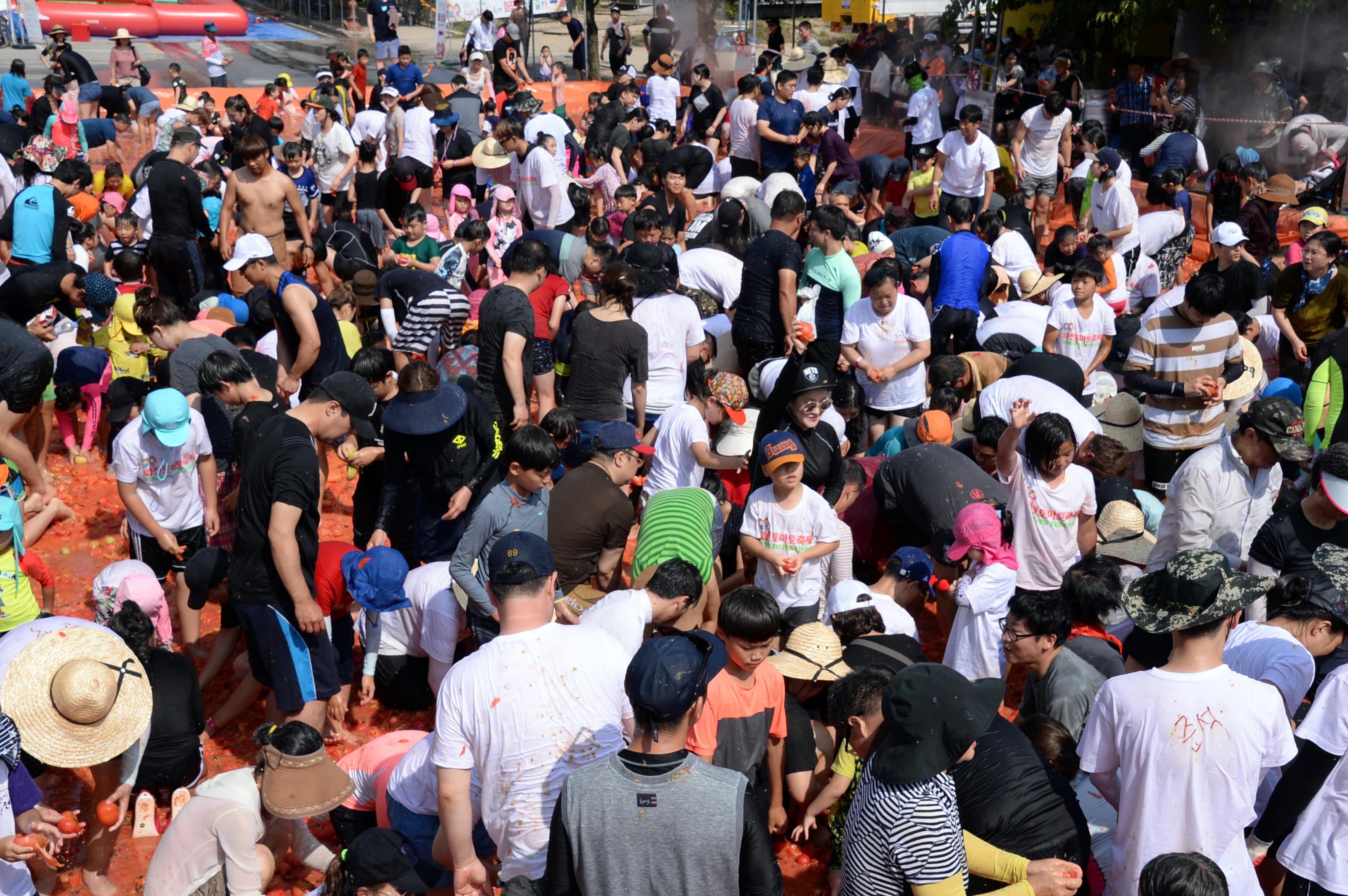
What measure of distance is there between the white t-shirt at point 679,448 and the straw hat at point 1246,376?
308 cm

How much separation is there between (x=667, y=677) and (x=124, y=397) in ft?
19.2

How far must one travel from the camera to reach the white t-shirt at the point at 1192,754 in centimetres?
318

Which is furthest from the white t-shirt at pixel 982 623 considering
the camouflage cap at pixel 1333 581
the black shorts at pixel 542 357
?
the black shorts at pixel 542 357

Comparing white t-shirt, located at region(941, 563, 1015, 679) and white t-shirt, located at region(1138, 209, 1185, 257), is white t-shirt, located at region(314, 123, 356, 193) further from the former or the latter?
white t-shirt, located at region(941, 563, 1015, 679)

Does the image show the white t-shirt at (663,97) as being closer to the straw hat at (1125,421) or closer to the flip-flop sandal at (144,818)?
the straw hat at (1125,421)

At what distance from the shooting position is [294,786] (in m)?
3.75

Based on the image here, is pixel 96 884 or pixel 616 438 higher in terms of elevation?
pixel 616 438

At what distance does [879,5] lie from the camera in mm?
25344

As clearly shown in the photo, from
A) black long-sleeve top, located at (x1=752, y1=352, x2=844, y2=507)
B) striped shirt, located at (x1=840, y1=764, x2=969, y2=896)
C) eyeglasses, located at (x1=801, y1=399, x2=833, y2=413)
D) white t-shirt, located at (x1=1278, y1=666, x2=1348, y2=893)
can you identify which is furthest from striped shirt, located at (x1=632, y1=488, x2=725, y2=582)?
white t-shirt, located at (x1=1278, y1=666, x2=1348, y2=893)

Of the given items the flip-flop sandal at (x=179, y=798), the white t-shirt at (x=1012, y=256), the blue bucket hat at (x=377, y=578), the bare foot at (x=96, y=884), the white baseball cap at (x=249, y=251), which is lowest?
the bare foot at (x=96, y=884)

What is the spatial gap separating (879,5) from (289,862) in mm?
24786

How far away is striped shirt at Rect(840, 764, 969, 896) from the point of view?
2916mm

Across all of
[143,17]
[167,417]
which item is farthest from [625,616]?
[143,17]

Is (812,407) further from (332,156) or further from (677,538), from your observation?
(332,156)
